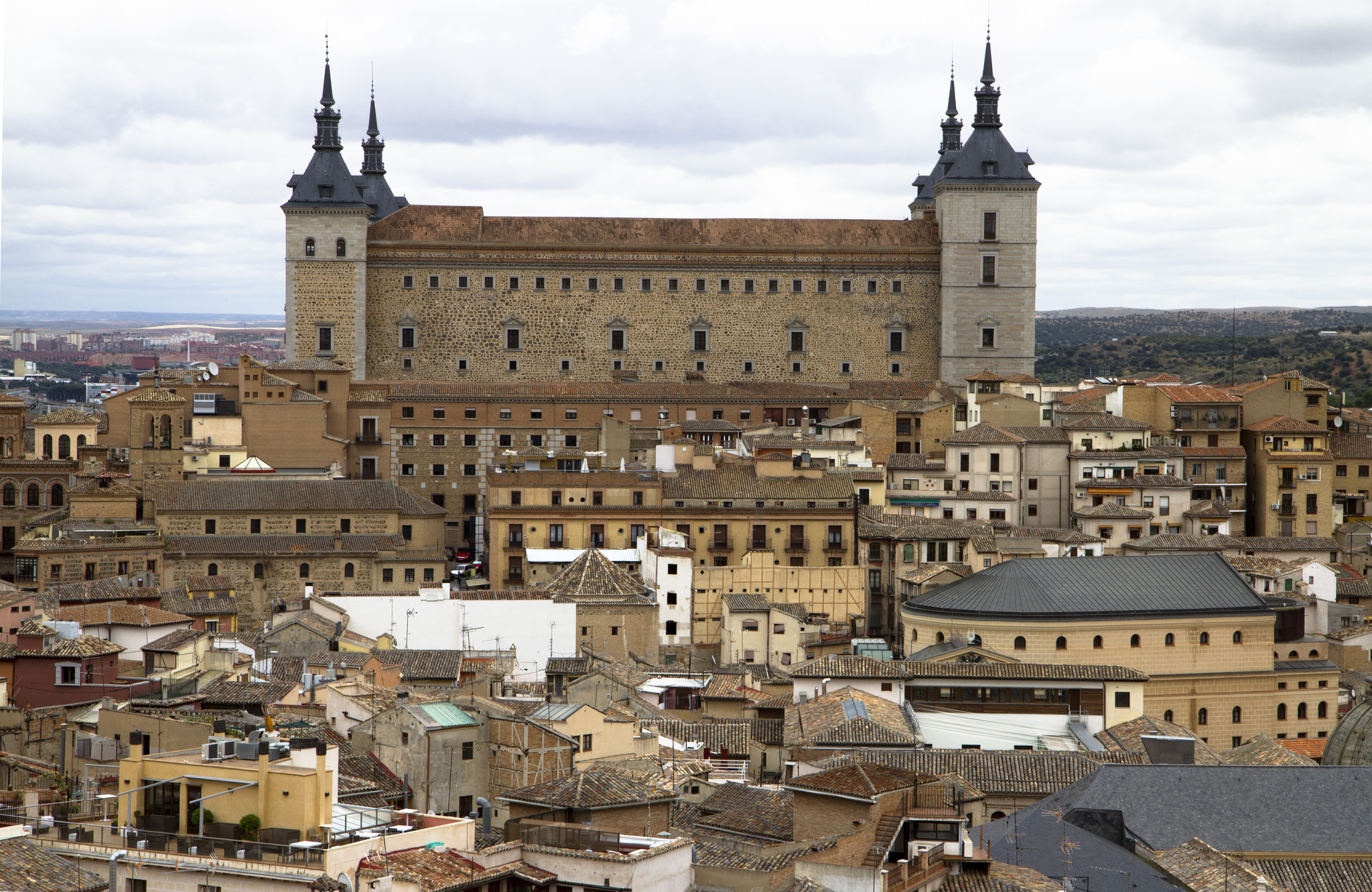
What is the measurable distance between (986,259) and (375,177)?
2559cm

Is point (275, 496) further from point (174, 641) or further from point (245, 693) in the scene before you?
point (245, 693)

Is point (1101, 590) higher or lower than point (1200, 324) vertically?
lower

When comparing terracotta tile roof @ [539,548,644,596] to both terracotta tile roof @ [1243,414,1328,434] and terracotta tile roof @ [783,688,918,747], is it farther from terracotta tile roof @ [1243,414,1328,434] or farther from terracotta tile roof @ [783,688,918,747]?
terracotta tile roof @ [1243,414,1328,434]

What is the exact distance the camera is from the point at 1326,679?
123ft

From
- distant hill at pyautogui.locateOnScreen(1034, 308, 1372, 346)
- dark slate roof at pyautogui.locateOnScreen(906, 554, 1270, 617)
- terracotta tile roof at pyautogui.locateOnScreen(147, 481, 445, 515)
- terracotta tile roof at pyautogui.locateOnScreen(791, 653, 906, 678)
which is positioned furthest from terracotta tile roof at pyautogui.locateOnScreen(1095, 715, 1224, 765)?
distant hill at pyautogui.locateOnScreen(1034, 308, 1372, 346)

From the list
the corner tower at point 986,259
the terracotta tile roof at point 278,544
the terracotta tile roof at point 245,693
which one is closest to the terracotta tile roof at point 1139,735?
the terracotta tile roof at point 245,693

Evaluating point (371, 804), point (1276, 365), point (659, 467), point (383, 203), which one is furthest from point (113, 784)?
point (1276, 365)

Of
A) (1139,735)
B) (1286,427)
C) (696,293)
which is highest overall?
(696,293)

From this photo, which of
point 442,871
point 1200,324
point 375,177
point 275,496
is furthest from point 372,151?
point 1200,324

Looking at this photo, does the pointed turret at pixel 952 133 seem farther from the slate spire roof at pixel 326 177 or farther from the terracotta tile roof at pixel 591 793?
the terracotta tile roof at pixel 591 793

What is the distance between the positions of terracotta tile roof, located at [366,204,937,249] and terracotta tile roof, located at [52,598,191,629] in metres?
33.9

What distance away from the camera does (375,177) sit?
76.9 metres

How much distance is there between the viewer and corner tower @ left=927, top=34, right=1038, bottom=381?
217 ft

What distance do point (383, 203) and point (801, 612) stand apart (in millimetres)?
40588
